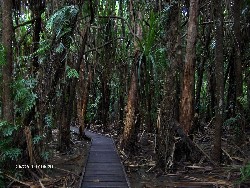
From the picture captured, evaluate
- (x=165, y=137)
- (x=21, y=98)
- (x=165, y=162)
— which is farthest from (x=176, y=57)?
(x=21, y=98)

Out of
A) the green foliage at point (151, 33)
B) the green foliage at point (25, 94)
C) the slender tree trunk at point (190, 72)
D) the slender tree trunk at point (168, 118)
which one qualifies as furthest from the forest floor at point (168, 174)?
the green foliage at point (151, 33)

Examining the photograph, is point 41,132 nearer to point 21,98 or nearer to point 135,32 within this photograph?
point 21,98

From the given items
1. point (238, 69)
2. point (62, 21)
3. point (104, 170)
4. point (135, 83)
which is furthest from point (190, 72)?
A: point (62, 21)

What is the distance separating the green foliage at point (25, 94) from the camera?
642 cm

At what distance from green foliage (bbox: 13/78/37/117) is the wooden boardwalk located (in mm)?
1736

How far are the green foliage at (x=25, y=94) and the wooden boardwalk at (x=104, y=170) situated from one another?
174 centimetres

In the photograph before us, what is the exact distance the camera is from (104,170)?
7574 mm

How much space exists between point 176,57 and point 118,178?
2813 mm

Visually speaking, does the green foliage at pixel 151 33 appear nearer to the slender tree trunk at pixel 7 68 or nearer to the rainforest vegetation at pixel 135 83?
the rainforest vegetation at pixel 135 83

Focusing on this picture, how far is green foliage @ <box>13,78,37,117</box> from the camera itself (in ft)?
21.1

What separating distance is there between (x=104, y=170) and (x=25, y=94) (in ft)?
7.95

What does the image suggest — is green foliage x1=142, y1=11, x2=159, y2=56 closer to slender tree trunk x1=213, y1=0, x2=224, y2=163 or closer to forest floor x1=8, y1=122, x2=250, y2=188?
slender tree trunk x1=213, y1=0, x2=224, y2=163

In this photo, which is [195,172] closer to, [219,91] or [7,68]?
[219,91]

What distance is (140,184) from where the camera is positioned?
21.2 feet
